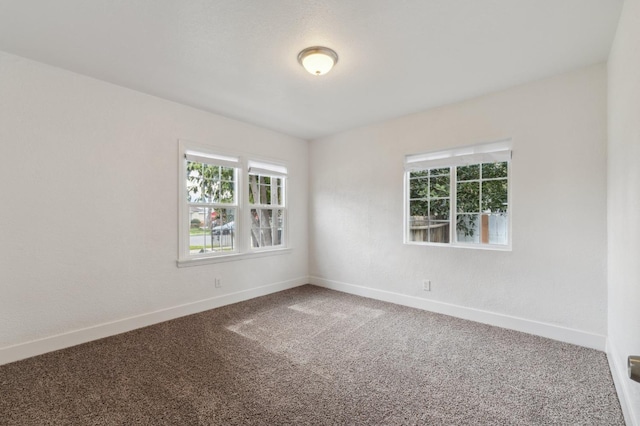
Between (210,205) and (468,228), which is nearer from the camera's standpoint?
(468,228)

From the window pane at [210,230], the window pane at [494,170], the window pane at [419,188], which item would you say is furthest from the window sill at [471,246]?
the window pane at [210,230]

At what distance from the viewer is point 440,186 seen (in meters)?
3.79

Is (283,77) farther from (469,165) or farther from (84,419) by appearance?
(84,419)

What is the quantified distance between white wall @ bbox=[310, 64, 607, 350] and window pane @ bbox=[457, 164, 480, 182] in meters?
0.31

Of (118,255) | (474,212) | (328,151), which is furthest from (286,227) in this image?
(474,212)

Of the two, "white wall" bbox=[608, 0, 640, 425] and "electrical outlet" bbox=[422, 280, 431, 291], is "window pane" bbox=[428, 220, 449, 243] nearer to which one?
"electrical outlet" bbox=[422, 280, 431, 291]

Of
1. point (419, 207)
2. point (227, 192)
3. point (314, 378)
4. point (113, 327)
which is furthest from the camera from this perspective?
point (227, 192)

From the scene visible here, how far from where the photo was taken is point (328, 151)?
4.92 meters

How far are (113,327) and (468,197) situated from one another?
13.7 ft

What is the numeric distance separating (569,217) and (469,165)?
1114mm

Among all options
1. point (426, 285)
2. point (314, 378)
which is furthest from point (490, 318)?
point (314, 378)

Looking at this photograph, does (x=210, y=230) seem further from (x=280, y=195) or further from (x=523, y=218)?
(x=523, y=218)

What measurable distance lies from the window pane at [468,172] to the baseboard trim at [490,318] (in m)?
1.54

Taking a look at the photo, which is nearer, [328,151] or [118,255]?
[118,255]
